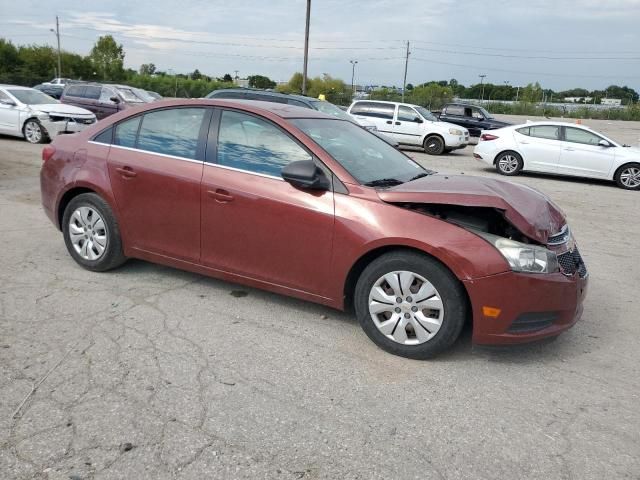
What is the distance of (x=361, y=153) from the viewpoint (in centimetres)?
450

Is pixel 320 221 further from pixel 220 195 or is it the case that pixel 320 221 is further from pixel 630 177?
pixel 630 177

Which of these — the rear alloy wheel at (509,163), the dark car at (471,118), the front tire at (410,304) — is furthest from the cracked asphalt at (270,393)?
the dark car at (471,118)

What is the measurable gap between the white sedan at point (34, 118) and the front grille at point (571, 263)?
533 inches

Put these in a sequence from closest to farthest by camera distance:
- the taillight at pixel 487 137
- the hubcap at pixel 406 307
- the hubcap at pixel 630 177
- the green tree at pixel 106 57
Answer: the hubcap at pixel 406 307 < the hubcap at pixel 630 177 < the taillight at pixel 487 137 < the green tree at pixel 106 57

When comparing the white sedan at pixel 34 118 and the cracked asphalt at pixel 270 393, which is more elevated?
the white sedan at pixel 34 118

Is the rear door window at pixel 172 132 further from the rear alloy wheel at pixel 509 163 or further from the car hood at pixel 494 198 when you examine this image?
the rear alloy wheel at pixel 509 163

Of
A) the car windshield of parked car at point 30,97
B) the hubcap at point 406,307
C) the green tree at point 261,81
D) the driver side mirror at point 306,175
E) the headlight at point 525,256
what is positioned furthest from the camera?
the green tree at point 261,81

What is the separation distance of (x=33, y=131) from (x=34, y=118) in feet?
1.11

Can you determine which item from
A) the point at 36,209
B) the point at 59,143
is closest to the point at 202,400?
the point at 59,143

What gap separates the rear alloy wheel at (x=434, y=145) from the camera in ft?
62.7

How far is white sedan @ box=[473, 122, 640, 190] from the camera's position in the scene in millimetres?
13695

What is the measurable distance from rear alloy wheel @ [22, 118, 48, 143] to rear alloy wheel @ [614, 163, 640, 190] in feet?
47.1

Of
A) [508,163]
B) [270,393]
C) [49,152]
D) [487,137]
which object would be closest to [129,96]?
[487,137]

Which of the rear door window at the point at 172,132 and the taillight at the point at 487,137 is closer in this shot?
the rear door window at the point at 172,132
